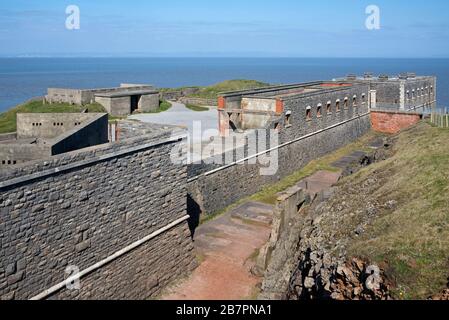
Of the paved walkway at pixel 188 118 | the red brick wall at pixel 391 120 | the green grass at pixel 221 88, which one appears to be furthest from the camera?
the green grass at pixel 221 88

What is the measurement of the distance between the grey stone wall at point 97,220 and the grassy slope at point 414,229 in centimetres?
589

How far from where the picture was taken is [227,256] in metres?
15.7

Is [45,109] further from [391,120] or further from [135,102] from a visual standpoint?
[391,120]

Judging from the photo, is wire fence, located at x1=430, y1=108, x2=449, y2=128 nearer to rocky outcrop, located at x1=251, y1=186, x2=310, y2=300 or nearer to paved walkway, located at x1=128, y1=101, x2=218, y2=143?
paved walkway, located at x1=128, y1=101, x2=218, y2=143

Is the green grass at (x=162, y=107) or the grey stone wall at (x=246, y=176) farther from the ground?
the green grass at (x=162, y=107)

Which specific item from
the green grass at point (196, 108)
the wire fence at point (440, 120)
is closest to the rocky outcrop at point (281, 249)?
the wire fence at point (440, 120)

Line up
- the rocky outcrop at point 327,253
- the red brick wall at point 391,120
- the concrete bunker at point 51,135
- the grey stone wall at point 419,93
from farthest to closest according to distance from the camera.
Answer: the grey stone wall at point 419,93, the red brick wall at point 391,120, the concrete bunker at point 51,135, the rocky outcrop at point 327,253

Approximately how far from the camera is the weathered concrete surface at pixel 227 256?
1373 cm

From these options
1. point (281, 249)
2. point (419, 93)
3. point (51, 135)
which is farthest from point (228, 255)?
point (419, 93)

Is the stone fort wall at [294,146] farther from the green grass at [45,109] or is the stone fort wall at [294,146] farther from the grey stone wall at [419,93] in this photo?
the green grass at [45,109]

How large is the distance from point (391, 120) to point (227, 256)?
2578 centimetres
